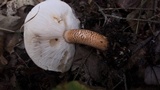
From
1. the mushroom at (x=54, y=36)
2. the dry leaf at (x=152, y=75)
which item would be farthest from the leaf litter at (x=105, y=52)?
the mushroom at (x=54, y=36)

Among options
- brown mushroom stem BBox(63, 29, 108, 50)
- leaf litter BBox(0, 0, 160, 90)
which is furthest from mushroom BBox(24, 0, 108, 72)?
leaf litter BBox(0, 0, 160, 90)

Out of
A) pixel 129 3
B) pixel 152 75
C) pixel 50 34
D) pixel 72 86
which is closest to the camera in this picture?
pixel 72 86

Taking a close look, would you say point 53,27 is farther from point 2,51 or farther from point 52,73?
point 2,51

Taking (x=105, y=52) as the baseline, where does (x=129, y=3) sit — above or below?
above

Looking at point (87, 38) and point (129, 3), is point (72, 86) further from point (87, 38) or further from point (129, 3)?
point (129, 3)

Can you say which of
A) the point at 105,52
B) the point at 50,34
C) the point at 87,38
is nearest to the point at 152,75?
the point at 105,52

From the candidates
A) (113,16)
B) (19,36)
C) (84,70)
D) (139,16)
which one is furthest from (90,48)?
(19,36)

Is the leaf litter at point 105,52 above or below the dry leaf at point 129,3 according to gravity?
below

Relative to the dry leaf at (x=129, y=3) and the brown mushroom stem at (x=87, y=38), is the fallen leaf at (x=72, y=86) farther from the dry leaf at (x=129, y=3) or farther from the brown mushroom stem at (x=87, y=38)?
the dry leaf at (x=129, y=3)
